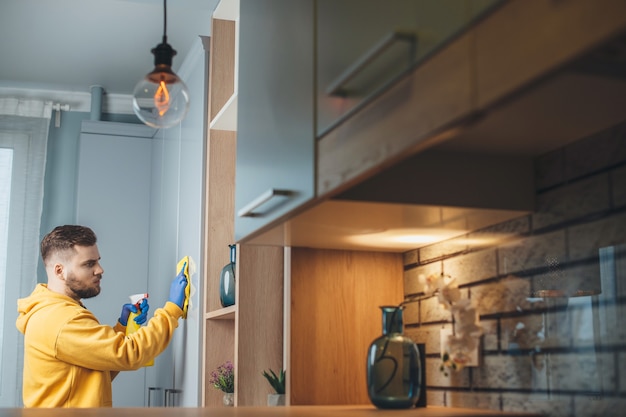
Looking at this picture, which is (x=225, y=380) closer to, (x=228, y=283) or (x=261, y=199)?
(x=228, y=283)

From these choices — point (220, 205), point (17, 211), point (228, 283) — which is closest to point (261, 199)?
point (228, 283)

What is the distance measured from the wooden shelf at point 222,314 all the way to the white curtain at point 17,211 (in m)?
1.95

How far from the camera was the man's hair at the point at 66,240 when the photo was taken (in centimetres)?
351

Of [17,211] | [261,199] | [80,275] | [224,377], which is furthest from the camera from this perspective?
[17,211]

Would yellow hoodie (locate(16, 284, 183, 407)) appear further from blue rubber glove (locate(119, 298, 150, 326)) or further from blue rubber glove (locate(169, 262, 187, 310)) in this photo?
blue rubber glove (locate(119, 298, 150, 326))

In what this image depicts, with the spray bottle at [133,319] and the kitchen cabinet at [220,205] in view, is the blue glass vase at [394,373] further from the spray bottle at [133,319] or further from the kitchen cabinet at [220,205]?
the spray bottle at [133,319]

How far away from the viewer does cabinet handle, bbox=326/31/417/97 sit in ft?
3.62

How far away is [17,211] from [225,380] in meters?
2.29

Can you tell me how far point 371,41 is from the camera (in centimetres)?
124

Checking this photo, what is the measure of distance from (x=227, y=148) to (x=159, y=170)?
1363 millimetres

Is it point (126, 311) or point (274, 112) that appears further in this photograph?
point (126, 311)

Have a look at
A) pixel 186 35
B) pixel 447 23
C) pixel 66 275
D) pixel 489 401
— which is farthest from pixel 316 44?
pixel 186 35

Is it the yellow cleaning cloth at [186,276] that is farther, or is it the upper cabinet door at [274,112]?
the yellow cleaning cloth at [186,276]

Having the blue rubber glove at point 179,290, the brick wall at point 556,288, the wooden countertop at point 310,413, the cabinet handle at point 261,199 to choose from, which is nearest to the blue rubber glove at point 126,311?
the blue rubber glove at point 179,290
